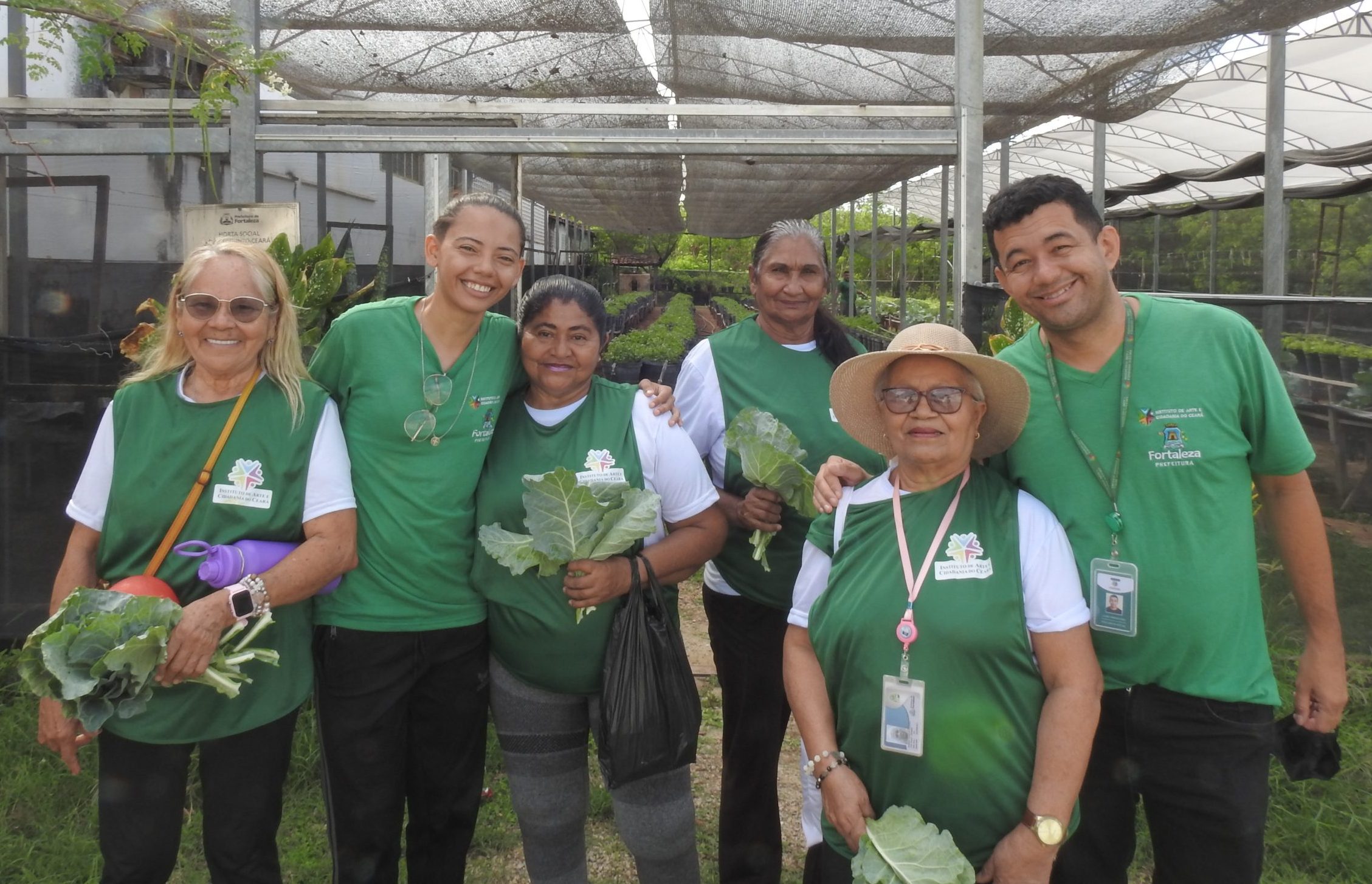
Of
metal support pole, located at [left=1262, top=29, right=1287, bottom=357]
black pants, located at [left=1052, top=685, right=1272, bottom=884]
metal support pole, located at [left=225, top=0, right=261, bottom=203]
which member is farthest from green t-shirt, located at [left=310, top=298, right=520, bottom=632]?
metal support pole, located at [left=1262, top=29, right=1287, bottom=357]

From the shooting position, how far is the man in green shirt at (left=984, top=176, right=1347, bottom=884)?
2168 millimetres

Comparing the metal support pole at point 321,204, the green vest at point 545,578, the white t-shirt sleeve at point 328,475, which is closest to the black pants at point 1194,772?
the green vest at point 545,578

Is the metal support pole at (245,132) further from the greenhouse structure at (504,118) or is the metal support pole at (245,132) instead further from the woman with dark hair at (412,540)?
the woman with dark hair at (412,540)

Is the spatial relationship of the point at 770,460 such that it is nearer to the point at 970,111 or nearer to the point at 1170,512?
the point at 1170,512

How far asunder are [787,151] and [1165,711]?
3.53 metres

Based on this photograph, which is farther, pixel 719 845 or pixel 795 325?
pixel 719 845

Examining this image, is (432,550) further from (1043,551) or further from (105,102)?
(105,102)

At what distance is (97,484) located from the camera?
2.48 metres

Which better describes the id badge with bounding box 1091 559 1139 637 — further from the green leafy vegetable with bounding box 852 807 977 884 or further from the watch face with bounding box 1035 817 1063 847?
the green leafy vegetable with bounding box 852 807 977 884

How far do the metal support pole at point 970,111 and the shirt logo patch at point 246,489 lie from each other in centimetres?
371

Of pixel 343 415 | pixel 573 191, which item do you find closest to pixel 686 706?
pixel 343 415

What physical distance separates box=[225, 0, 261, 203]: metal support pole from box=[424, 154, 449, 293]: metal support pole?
2.79ft

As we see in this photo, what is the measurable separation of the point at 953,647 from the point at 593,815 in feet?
8.63

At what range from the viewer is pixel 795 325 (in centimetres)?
307
